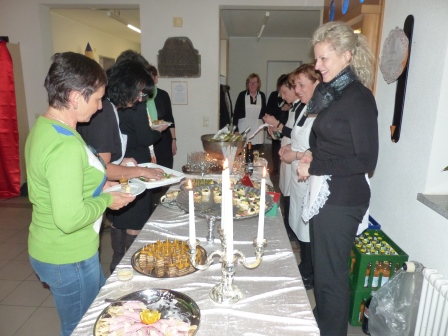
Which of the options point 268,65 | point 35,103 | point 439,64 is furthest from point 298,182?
point 268,65

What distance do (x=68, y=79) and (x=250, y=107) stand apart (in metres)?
4.68

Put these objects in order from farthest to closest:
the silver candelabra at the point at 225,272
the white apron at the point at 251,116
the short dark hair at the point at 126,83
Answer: the white apron at the point at 251,116, the short dark hair at the point at 126,83, the silver candelabra at the point at 225,272

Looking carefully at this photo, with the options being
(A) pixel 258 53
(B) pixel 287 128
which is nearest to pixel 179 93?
(B) pixel 287 128

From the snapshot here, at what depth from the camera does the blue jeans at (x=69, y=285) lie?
4.09 ft

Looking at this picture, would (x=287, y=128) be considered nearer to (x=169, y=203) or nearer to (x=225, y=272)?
(x=169, y=203)

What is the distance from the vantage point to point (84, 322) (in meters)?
1.00

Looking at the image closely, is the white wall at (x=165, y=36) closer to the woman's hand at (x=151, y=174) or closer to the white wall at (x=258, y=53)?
the woman's hand at (x=151, y=174)

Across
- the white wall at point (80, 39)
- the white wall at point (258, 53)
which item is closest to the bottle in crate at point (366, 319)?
the white wall at point (80, 39)

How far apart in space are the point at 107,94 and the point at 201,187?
0.72 m

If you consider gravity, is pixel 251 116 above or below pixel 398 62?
below

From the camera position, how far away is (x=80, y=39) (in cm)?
665

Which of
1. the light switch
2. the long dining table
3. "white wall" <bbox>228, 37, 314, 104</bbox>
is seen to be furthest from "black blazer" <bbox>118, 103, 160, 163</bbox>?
"white wall" <bbox>228, 37, 314, 104</bbox>

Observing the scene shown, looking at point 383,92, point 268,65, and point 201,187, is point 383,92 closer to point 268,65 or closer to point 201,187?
point 201,187

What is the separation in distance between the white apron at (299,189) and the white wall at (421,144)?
52 centimetres
